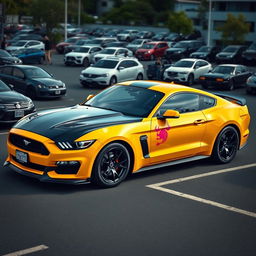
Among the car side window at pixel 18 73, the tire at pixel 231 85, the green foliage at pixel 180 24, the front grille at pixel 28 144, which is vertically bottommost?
the tire at pixel 231 85

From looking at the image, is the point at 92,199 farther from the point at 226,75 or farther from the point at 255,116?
the point at 226,75

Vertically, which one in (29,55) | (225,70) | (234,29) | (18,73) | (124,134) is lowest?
(29,55)

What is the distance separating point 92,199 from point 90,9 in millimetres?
125264

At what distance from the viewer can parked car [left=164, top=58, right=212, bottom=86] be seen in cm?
2959

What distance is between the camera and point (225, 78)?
92.1 feet

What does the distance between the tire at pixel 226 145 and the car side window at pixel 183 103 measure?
2.82 ft

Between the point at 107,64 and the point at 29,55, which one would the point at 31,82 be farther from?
the point at 29,55

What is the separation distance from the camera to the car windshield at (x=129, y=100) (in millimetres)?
10031

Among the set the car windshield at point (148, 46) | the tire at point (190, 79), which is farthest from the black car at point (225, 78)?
the car windshield at point (148, 46)

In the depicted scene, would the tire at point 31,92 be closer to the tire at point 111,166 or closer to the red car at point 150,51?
the tire at point 111,166

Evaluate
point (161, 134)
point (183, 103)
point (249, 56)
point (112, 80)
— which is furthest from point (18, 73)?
point (249, 56)

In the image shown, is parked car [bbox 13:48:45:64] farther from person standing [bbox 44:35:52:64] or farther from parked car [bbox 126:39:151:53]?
parked car [bbox 126:39:151:53]

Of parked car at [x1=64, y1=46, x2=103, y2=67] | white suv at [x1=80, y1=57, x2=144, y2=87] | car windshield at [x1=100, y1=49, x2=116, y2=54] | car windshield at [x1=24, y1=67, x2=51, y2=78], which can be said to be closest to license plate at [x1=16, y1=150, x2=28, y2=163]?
car windshield at [x1=24, y1=67, x2=51, y2=78]

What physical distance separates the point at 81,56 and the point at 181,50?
39.5 ft
